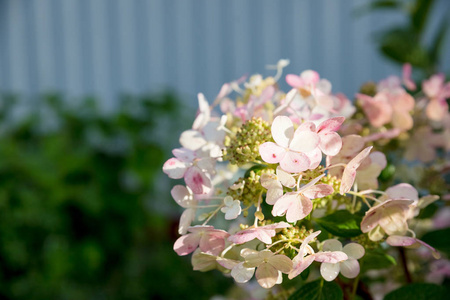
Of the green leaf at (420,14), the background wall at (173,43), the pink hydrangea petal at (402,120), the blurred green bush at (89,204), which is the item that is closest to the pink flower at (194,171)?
the pink hydrangea petal at (402,120)

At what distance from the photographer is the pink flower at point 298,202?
35cm

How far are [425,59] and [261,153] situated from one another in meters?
1.13

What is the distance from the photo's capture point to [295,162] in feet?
1.17

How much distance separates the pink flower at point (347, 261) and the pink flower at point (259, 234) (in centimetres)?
4

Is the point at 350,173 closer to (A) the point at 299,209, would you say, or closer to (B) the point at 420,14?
(A) the point at 299,209

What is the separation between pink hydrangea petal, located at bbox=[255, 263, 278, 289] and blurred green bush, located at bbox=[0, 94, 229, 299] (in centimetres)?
174

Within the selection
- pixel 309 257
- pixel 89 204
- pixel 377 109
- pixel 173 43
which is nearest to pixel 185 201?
pixel 309 257

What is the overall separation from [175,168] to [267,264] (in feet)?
0.33

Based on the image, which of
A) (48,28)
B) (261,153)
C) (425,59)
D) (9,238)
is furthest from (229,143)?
(48,28)

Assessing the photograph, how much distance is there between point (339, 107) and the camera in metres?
0.51

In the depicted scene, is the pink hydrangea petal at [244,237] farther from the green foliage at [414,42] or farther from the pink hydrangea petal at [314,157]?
the green foliage at [414,42]

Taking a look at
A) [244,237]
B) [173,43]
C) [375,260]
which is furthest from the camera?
[173,43]

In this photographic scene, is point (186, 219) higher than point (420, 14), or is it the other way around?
point (420, 14)

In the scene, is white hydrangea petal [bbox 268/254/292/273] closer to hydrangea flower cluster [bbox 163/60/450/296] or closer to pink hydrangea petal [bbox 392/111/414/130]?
hydrangea flower cluster [bbox 163/60/450/296]
